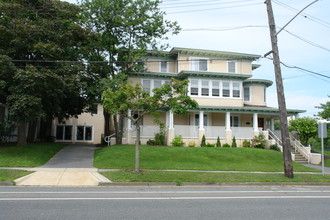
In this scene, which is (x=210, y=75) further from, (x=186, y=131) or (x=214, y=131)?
(x=186, y=131)

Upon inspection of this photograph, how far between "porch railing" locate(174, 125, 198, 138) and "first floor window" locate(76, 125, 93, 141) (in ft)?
55.8

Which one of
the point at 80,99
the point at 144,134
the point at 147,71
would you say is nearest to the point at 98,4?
the point at 147,71

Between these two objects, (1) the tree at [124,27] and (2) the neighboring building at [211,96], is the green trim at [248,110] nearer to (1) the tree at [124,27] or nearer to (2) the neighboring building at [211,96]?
(2) the neighboring building at [211,96]

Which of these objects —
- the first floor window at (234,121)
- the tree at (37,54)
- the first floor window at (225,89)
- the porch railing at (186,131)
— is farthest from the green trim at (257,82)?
the tree at (37,54)

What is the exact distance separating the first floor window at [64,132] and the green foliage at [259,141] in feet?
77.4

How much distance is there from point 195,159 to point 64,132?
23830 millimetres

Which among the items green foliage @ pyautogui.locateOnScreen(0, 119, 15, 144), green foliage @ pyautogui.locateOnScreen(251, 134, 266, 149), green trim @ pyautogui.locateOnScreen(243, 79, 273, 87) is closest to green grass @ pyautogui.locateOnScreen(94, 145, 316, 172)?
green foliage @ pyautogui.locateOnScreen(251, 134, 266, 149)

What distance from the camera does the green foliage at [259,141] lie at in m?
25.5

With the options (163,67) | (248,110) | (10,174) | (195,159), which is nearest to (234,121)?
(248,110)

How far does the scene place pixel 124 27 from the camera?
25234mm

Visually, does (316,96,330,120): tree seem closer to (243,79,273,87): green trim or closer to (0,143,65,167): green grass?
(243,79,273,87): green trim
